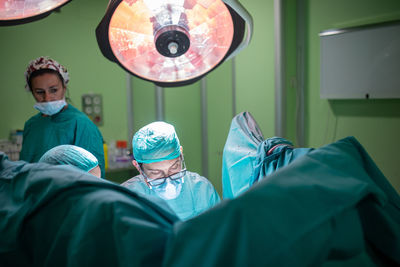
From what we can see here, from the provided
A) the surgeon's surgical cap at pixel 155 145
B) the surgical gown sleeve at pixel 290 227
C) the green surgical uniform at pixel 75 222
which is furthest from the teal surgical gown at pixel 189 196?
the surgical gown sleeve at pixel 290 227

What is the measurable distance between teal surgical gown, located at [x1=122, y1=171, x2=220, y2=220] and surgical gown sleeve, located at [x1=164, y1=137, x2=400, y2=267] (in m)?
1.00

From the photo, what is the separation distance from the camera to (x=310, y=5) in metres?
2.78

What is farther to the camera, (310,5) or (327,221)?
(310,5)

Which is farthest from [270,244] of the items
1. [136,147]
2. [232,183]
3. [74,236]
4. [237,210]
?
[136,147]

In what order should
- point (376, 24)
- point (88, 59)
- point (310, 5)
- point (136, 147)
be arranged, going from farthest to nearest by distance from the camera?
point (88, 59) < point (310, 5) < point (376, 24) < point (136, 147)

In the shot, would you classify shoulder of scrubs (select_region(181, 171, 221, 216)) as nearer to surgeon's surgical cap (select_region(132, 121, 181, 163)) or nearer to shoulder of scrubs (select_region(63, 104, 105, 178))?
surgeon's surgical cap (select_region(132, 121, 181, 163))

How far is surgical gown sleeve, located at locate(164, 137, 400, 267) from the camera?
1.44 ft

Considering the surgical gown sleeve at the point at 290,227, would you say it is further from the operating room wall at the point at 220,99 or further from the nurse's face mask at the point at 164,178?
the operating room wall at the point at 220,99

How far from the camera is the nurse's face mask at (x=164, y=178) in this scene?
1.52 meters

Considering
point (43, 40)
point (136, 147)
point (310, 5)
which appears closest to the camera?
point (136, 147)

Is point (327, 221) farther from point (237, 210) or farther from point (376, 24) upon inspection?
point (376, 24)

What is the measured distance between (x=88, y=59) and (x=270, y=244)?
11.3 feet

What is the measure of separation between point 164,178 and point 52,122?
3.27 feet

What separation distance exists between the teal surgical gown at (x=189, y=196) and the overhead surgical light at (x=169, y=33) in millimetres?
648
